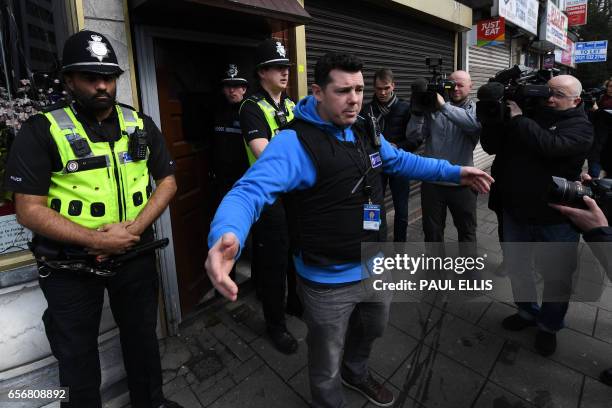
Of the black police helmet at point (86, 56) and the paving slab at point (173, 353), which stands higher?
the black police helmet at point (86, 56)

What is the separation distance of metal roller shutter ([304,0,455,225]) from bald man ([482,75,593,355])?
2.66 m

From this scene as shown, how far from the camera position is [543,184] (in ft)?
8.83

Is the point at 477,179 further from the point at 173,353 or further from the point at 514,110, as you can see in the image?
the point at 173,353

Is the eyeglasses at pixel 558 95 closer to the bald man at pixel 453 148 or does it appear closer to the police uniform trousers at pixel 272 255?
the bald man at pixel 453 148

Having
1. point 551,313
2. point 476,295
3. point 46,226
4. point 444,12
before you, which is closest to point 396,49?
→ point 444,12

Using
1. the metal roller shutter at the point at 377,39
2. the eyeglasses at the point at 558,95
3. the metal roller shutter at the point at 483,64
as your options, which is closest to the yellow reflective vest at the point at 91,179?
the eyeglasses at the point at 558,95

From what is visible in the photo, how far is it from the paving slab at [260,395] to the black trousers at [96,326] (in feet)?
1.48

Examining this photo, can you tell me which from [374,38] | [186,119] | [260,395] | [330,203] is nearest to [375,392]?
[260,395]

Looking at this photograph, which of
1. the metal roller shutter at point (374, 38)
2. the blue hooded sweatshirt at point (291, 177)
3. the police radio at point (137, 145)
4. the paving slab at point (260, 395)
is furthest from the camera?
the metal roller shutter at point (374, 38)

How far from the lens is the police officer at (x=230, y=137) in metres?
3.22

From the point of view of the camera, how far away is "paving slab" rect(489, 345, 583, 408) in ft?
7.73

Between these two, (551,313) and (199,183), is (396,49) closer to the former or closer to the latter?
(199,183)

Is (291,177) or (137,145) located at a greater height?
(137,145)

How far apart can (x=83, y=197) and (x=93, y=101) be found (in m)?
0.51
